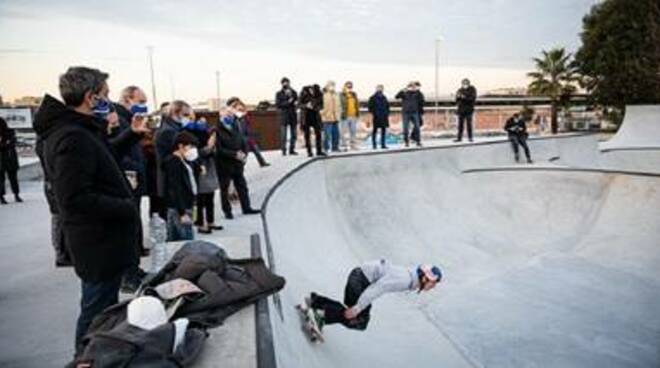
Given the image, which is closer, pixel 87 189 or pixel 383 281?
pixel 87 189

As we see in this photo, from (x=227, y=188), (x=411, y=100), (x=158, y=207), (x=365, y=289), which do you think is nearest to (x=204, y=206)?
(x=158, y=207)

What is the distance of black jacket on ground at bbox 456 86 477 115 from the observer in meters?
17.0

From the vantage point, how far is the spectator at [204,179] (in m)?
6.91

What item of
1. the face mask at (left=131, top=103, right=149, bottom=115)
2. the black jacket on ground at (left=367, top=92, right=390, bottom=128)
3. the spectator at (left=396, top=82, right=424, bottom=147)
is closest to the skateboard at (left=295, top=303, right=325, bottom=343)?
the face mask at (left=131, top=103, right=149, bottom=115)

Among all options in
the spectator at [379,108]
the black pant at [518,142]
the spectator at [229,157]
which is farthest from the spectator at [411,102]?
the spectator at [229,157]

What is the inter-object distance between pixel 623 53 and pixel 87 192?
3395 centimetres

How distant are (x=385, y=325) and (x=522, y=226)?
28.3 feet

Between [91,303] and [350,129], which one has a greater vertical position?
[350,129]

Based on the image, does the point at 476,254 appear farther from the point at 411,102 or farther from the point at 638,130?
the point at 638,130

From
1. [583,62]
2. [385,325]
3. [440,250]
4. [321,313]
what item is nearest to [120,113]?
[321,313]

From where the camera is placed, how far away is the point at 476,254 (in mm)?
12062

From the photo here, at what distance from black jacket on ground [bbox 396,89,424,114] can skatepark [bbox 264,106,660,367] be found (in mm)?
1480

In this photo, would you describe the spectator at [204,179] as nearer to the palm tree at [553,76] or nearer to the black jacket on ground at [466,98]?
the black jacket on ground at [466,98]

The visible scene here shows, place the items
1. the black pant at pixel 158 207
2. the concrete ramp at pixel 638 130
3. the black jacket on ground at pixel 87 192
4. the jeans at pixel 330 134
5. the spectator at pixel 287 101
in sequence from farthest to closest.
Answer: the concrete ramp at pixel 638 130 → the jeans at pixel 330 134 → the spectator at pixel 287 101 → the black pant at pixel 158 207 → the black jacket on ground at pixel 87 192
